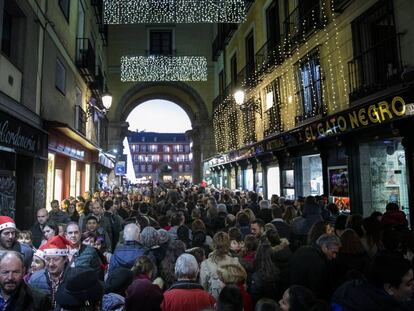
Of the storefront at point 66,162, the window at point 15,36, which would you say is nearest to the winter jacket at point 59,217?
the storefront at point 66,162

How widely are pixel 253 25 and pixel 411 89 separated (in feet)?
47.5

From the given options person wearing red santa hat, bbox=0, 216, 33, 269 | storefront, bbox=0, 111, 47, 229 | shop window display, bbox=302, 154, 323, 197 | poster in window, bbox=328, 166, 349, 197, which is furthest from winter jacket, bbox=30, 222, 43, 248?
shop window display, bbox=302, 154, 323, 197

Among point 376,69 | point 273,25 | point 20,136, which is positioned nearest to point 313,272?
point 20,136

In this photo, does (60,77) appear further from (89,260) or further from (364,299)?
(364,299)

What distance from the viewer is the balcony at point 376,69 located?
27.4 ft

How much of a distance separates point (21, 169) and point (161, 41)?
2545cm

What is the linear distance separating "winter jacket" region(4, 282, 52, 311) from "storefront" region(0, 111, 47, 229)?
4.76 m

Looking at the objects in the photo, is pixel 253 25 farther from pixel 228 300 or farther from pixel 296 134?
pixel 228 300

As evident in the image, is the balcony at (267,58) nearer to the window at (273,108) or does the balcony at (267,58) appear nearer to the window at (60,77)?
the window at (273,108)

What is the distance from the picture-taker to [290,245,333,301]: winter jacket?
12.9ft

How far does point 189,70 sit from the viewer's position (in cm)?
2834

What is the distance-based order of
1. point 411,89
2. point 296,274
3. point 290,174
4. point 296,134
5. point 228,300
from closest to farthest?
point 228,300 < point 296,274 < point 411,89 < point 296,134 < point 290,174

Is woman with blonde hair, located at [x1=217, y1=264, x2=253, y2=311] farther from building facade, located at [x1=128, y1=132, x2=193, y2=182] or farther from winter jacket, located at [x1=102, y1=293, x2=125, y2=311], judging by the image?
building facade, located at [x1=128, y1=132, x2=193, y2=182]

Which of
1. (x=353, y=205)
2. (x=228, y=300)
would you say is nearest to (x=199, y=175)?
(x=353, y=205)
